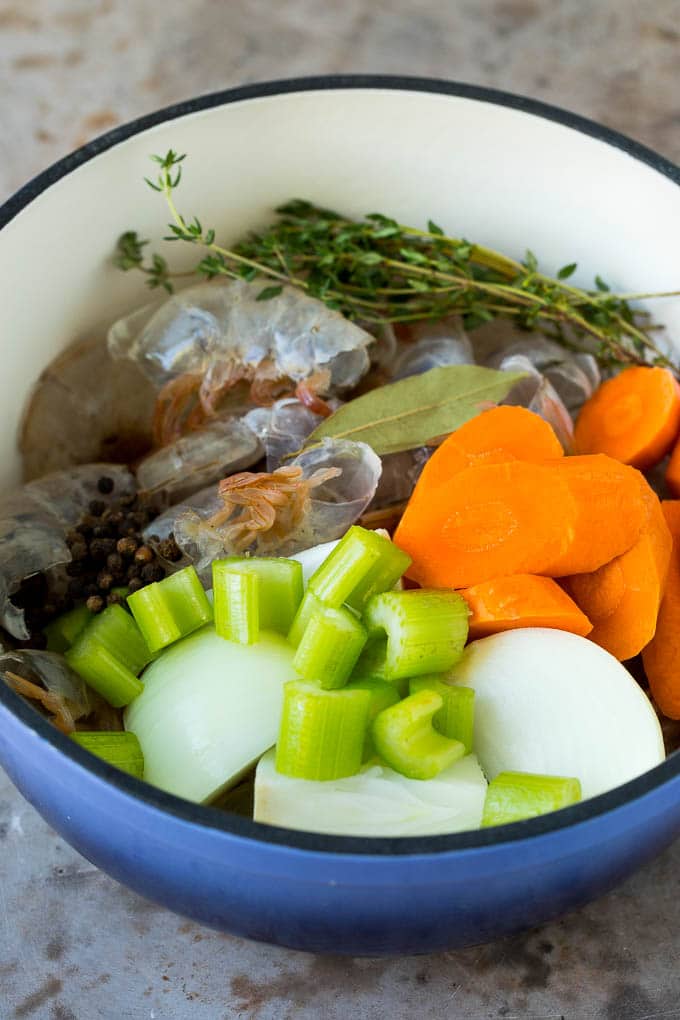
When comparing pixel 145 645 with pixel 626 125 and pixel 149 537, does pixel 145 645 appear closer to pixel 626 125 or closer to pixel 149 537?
pixel 149 537

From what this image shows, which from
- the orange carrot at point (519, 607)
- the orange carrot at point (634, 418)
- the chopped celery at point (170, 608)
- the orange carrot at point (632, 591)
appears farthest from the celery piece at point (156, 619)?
the orange carrot at point (634, 418)

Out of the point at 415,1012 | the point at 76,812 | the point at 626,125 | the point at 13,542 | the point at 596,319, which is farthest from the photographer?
the point at 626,125

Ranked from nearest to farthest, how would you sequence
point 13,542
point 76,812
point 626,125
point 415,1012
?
point 76,812
point 415,1012
point 13,542
point 626,125

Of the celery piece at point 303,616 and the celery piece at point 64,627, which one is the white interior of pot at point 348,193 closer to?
the celery piece at point 64,627

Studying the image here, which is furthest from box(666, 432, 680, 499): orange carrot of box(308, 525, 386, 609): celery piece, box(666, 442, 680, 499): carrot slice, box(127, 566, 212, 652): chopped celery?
box(127, 566, 212, 652): chopped celery

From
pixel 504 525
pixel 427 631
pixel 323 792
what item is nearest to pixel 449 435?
pixel 504 525

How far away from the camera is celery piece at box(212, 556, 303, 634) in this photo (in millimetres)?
929

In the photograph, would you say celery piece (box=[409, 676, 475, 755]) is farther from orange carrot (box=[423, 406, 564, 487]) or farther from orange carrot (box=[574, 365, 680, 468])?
orange carrot (box=[574, 365, 680, 468])

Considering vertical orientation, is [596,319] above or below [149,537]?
above

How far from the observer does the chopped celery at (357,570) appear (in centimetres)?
91

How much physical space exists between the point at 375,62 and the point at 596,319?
27.6 inches

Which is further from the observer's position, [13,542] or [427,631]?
[13,542]

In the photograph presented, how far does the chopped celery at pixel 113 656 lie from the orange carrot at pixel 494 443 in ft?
0.93

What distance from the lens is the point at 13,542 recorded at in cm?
104
